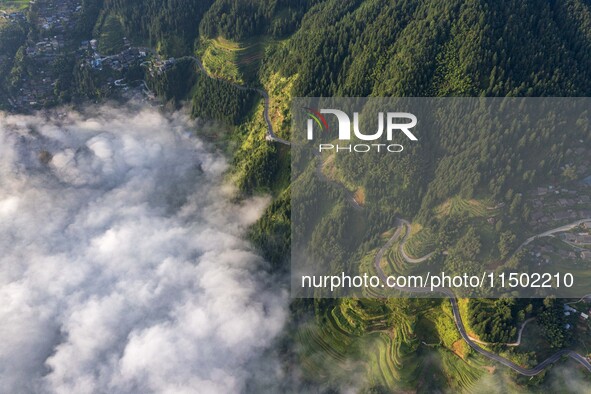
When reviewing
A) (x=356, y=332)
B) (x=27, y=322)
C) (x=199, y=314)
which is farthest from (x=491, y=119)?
(x=27, y=322)

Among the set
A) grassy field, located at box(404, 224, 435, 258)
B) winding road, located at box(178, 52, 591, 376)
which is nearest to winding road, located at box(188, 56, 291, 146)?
winding road, located at box(178, 52, 591, 376)

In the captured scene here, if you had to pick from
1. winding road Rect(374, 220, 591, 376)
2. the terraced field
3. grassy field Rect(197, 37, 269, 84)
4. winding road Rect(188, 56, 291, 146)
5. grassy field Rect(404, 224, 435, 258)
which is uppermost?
grassy field Rect(197, 37, 269, 84)

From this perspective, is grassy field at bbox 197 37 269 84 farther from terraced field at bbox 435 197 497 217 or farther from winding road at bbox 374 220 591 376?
terraced field at bbox 435 197 497 217

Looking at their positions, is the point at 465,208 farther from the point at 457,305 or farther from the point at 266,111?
the point at 266,111

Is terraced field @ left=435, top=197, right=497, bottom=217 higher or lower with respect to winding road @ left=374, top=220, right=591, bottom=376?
higher

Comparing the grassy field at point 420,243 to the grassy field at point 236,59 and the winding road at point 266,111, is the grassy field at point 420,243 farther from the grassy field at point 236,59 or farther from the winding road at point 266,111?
the grassy field at point 236,59

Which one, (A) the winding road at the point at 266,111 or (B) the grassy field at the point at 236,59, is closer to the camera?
Result: (A) the winding road at the point at 266,111

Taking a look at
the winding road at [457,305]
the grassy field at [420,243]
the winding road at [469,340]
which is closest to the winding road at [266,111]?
the winding road at [457,305]

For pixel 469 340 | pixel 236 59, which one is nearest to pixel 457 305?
pixel 469 340
